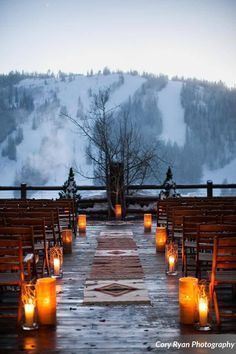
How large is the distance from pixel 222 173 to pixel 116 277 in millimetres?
98641

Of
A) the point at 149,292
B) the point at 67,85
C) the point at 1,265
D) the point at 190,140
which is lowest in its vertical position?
the point at 149,292

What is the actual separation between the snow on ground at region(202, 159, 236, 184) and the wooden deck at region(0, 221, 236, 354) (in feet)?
316

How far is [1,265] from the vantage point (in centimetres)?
495

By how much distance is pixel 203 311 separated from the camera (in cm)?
472

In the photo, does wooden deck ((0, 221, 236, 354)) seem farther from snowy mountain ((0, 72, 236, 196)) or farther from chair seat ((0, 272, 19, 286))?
snowy mountain ((0, 72, 236, 196))

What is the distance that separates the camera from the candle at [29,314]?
4.75 metres

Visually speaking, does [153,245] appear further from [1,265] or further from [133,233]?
[1,265]

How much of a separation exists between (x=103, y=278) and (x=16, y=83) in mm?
122627

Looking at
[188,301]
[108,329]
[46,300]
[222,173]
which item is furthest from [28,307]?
[222,173]

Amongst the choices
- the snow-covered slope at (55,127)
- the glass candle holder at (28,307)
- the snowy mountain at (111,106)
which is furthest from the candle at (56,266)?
the snowy mountain at (111,106)

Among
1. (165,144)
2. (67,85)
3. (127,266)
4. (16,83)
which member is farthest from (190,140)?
(127,266)

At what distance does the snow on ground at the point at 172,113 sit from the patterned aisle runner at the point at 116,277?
9648 cm

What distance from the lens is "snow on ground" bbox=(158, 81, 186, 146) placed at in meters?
110

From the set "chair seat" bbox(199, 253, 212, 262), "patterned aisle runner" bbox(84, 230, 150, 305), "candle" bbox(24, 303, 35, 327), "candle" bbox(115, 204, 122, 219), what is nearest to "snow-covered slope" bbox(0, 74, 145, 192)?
"candle" bbox(115, 204, 122, 219)
